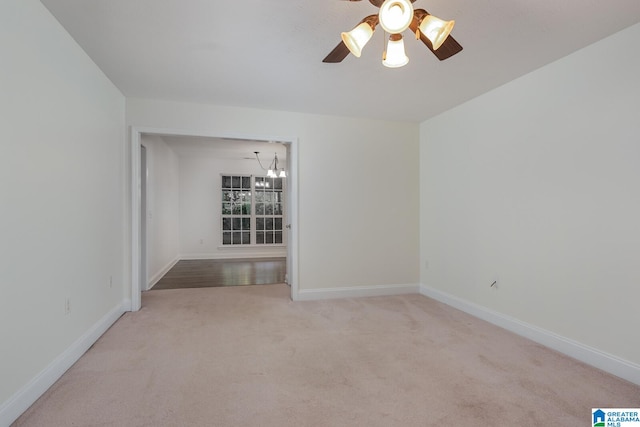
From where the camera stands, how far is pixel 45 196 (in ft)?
6.60

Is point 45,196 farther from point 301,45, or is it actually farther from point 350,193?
point 350,193

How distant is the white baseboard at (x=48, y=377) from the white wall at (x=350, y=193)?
7.06 feet

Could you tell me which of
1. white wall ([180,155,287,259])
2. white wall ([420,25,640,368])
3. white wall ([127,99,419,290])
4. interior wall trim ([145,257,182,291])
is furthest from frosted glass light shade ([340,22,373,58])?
white wall ([180,155,287,259])

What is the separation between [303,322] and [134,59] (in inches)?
109

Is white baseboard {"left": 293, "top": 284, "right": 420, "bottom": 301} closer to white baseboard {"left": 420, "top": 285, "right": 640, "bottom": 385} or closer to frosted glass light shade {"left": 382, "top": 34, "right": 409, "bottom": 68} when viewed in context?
white baseboard {"left": 420, "top": 285, "right": 640, "bottom": 385}

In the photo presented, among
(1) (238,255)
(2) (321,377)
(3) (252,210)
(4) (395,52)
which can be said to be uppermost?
(4) (395,52)

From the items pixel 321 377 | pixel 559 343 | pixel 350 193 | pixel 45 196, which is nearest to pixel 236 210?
pixel 350 193

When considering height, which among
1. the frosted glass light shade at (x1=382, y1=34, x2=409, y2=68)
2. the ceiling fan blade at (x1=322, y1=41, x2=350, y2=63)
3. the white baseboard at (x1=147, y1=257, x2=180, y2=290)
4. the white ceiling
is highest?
the white ceiling

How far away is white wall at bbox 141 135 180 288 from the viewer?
4.80 meters

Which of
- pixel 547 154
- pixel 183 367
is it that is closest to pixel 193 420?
pixel 183 367

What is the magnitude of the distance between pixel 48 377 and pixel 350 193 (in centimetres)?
330

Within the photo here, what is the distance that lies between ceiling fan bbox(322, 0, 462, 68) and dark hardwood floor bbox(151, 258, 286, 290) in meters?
3.96

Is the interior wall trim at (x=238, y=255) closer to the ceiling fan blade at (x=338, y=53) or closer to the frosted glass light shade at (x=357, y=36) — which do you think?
the ceiling fan blade at (x=338, y=53)

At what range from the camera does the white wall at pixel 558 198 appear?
2.21 m
